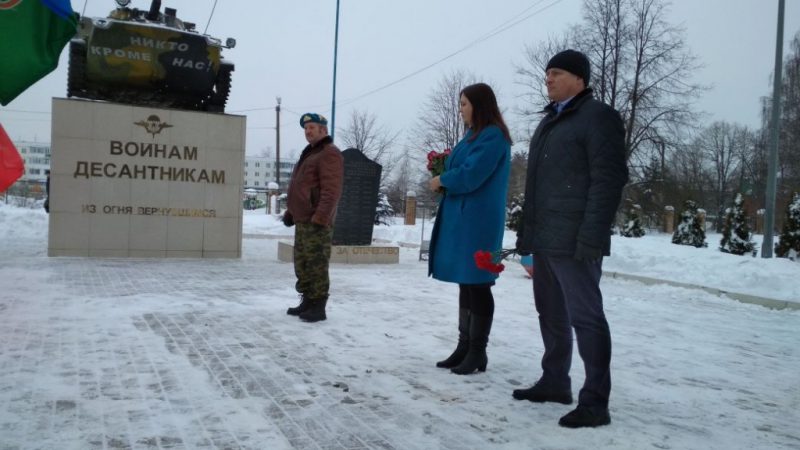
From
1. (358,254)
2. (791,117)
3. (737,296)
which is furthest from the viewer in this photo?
(791,117)

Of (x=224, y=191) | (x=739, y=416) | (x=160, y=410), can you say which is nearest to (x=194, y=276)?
(x=224, y=191)

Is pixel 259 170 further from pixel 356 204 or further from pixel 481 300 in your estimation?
pixel 481 300

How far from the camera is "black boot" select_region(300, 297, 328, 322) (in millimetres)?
5023

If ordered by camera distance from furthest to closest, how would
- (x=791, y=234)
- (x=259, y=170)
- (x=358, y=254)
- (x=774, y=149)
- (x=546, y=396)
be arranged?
(x=259, y=170) < (x=791, y=234) < (x=774, y=149) < (x=358, y=254) < (x=546, y=396)

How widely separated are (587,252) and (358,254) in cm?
803

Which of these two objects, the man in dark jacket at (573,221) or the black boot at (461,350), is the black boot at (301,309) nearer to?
the black boot at (461,350)

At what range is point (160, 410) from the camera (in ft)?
9.10

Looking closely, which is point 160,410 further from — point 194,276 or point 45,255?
point 45,255

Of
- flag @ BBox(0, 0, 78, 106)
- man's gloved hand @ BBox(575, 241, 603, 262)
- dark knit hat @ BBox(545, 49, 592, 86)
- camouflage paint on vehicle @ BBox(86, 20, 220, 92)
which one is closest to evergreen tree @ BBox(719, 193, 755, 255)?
camouflage paint on vehicle @ BBox(86, 20, 220, 92)

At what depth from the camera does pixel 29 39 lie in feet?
10.7

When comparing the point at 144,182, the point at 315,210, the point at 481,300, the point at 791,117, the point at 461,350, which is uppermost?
the point at 791,117

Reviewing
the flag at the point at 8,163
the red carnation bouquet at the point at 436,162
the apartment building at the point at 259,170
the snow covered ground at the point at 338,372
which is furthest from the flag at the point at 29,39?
the apartment building at the point at 259,170

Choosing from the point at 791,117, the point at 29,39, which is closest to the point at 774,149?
the point at 29,39

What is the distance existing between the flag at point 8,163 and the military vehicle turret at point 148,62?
294 inches
